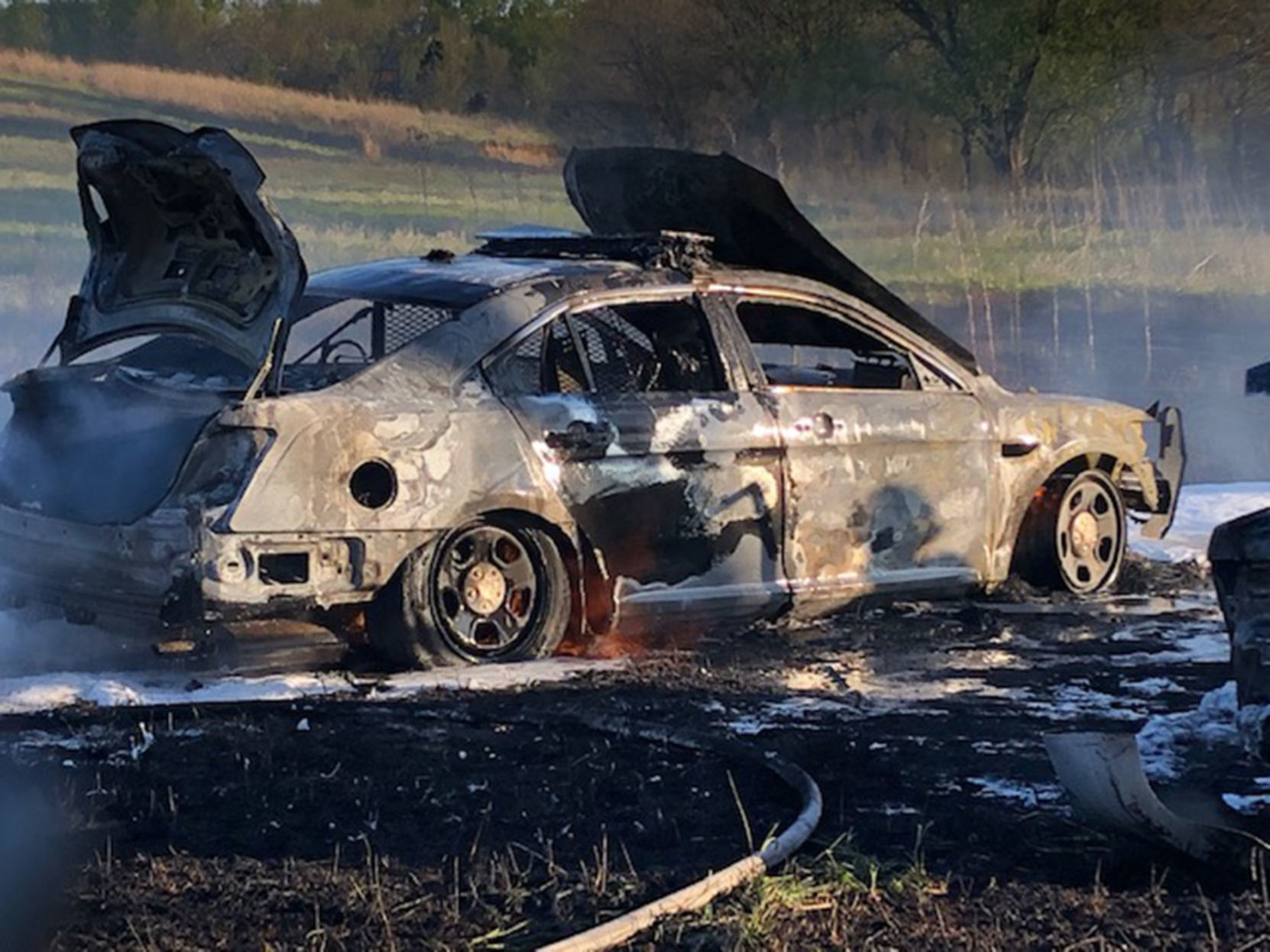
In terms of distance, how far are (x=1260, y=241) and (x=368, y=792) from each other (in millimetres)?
27745

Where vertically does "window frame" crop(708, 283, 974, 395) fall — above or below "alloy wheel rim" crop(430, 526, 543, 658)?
above

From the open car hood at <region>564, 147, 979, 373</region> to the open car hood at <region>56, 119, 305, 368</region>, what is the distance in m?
2.27

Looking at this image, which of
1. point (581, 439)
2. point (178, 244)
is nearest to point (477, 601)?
point (581, 439)

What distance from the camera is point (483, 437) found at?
8258 millimetres

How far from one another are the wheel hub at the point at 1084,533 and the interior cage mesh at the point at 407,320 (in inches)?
138

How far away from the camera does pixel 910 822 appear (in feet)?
20.0

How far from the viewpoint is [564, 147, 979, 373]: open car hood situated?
9.98 m

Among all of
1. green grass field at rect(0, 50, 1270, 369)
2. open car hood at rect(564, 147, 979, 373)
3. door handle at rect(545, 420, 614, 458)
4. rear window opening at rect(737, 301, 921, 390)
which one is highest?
green grass field at rect(0, 50, 1270, 369)

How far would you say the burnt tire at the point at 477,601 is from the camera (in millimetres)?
8156

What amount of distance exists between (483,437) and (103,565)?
4.70 ft

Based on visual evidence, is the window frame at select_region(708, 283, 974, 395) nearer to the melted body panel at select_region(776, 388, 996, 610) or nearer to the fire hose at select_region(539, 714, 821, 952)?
the melted body panel at select_region(776, 388, 996, 610)

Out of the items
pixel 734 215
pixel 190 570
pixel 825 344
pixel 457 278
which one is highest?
pixel 734 215

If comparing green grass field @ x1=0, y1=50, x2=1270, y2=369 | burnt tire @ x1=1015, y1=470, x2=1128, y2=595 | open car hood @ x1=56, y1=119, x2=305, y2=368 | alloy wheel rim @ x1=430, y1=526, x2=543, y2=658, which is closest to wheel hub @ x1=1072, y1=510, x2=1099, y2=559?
burnt tire @ x1=1015, y1=470, x2=1128, y2=595

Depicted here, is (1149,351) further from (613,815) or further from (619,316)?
(613,815)
